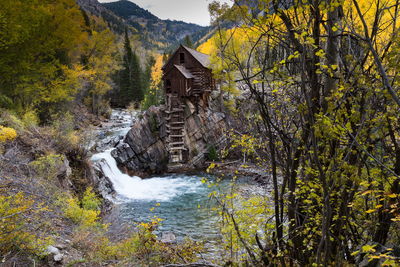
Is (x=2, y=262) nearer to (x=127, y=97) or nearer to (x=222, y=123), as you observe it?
(x=222, y=123)

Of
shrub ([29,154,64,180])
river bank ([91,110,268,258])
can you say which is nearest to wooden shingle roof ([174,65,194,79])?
river bank ([91,110,268,258])

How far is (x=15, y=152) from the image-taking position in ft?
30.0

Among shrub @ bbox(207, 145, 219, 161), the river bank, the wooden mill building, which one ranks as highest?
the wooden mill building

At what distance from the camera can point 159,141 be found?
22.2 m

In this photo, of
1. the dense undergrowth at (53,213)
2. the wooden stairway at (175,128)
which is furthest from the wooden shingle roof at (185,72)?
the dense undergrowth at (53,213)

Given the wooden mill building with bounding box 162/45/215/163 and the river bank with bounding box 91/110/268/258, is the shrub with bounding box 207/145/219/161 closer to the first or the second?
the river bank with bounding box 91/110/268/258

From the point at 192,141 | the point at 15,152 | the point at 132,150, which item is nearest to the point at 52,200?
the point at 15,152

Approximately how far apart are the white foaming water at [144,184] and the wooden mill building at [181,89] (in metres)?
3.24

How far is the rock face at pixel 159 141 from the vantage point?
66.6ft

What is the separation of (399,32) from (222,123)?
70.4 feet

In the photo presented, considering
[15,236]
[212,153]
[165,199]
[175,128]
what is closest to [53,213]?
[15,236]

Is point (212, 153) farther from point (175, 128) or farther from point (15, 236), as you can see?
point (15, 236)

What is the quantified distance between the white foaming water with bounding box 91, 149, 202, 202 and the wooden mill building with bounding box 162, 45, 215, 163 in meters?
3.24

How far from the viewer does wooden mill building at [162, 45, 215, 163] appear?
71.9 ft
